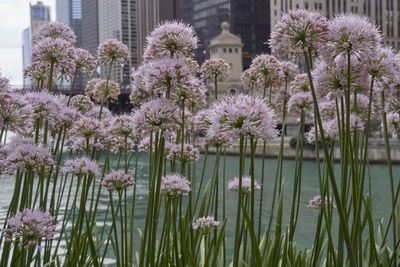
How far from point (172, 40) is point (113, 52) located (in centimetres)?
132

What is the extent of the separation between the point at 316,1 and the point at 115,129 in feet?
247

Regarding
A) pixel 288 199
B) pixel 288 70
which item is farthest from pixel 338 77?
pixel 288 199

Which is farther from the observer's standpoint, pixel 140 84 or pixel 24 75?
pixel 24 75

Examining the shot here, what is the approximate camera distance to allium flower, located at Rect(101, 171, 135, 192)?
2.88 metres

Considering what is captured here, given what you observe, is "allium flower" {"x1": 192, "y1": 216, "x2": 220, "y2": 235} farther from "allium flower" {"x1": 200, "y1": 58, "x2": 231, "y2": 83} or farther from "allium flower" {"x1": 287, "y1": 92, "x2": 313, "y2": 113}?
"allium flower" {"x1": 200, "y1": 58, "x2": 231, "y2": 83}

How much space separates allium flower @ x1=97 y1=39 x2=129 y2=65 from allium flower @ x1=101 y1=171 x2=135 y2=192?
1.17 m

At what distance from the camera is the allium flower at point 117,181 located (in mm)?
2875

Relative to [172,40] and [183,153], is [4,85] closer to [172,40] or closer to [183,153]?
[172,40]

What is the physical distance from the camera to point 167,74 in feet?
7.71

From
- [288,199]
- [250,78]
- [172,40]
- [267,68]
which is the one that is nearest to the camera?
[172,40]

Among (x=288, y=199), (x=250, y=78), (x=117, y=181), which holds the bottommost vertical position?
(x=288, y=199)

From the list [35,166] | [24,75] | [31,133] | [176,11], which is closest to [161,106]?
[35,166]

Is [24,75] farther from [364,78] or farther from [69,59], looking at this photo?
[364,78]

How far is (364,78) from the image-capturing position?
2320mm
